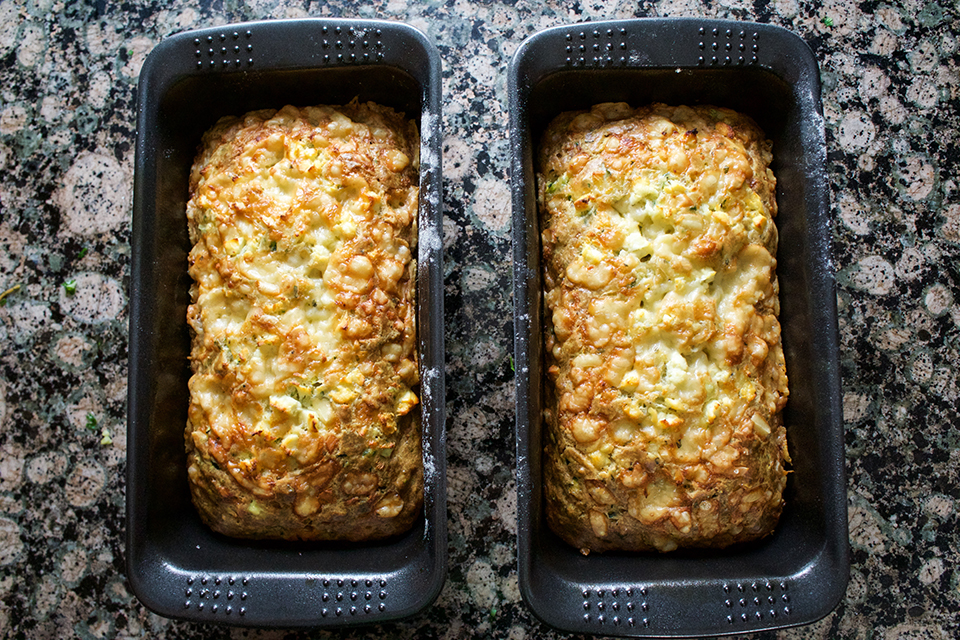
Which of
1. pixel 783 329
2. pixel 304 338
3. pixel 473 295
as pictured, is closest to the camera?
pixel 304 338

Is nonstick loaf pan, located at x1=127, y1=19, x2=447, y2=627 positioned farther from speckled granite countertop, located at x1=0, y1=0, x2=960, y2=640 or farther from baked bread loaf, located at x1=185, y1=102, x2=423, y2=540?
speckled granite countertop, located at x1=0, y1=0, x2=960, y2=640

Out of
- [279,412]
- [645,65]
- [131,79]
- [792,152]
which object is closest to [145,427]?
[279,412]

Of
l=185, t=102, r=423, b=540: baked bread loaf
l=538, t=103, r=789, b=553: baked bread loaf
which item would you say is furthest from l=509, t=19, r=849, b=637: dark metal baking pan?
l=185, t=102, r=423, b=540: baked bread loaf

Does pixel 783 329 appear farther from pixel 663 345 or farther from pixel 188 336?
pixel 188 336

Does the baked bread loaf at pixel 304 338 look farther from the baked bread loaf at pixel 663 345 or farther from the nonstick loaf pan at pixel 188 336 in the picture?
the baked bread loaf at pixel 663 345

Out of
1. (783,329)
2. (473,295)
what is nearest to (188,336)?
(473,295)

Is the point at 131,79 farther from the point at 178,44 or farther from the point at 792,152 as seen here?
the point at 792,152
